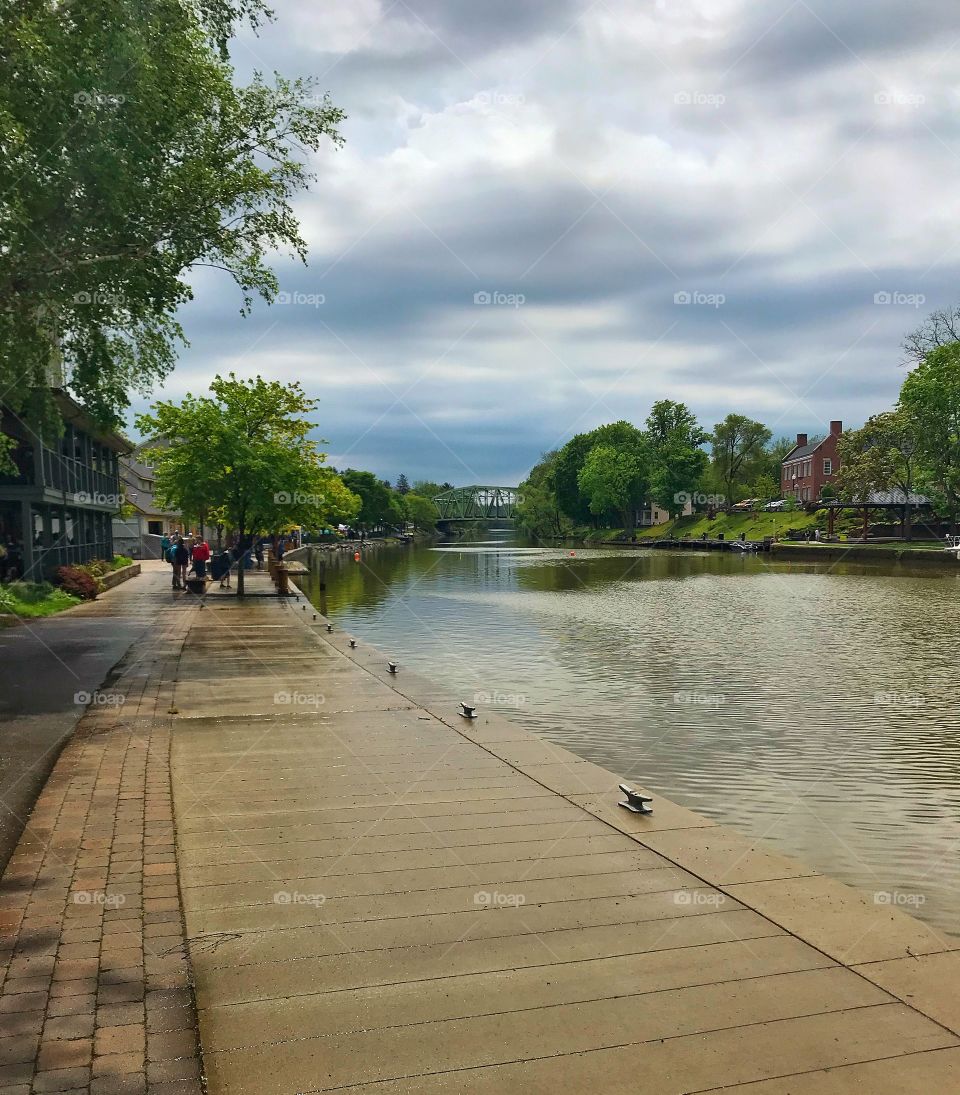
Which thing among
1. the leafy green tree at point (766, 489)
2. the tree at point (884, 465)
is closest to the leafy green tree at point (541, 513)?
the leafy green tree at point (766, 489)

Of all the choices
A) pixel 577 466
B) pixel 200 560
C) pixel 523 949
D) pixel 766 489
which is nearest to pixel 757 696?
pixel 523 949

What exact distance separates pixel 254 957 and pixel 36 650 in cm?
1426

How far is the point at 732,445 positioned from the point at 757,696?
117403 millimetres

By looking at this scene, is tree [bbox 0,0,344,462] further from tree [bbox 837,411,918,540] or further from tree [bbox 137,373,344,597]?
tree [bbox 837,411,918,540]

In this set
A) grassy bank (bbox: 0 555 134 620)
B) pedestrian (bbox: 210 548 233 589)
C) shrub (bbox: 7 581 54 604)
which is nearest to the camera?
grassy bank (bbox: 0 555 134 620)

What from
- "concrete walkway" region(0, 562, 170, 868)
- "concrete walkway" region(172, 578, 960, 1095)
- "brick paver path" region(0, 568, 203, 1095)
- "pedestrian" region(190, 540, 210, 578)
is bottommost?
"concrete walkway" region(172, 578, 960, 1095)

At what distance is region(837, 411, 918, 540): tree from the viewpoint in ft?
251

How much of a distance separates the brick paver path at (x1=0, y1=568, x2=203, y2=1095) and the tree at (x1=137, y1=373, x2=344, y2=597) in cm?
2284

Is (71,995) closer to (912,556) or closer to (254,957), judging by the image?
(254,957)

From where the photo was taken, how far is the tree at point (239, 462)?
3025 cm

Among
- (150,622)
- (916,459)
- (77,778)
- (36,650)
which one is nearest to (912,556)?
(916,459)

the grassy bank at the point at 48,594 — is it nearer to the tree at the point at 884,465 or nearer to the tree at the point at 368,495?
the tree at the point at 884,465

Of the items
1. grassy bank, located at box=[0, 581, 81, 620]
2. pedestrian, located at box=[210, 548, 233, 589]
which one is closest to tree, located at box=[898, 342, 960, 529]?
pedestrian, located at box=[210, 548, 233, 589]

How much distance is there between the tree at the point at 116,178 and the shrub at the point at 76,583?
12.6m
